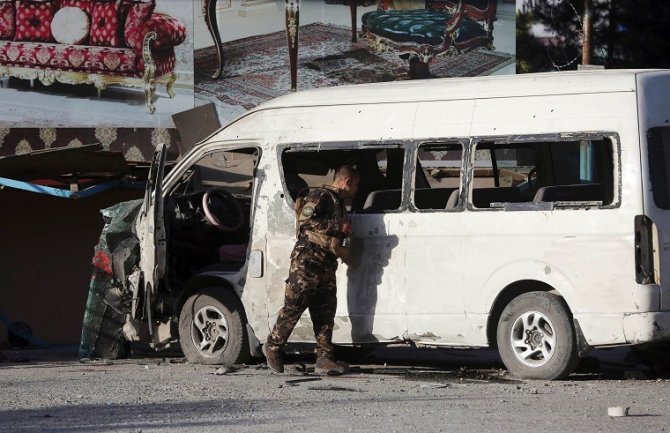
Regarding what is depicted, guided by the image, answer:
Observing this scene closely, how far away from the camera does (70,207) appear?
53.9ft

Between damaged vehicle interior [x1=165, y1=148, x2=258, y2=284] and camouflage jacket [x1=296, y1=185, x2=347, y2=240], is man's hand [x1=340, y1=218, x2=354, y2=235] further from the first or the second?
damaged vehicle interior [x1=165, y1=148, x2=258, y2=284]

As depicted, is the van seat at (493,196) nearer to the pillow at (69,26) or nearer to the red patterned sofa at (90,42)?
the red patterned sofa at (90,42)

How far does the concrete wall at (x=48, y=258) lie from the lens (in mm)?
15914

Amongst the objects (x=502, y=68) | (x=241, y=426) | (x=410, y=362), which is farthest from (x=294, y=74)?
(x=241, y=426)

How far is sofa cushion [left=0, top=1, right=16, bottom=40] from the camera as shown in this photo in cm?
1841

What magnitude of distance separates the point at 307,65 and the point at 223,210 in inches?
321

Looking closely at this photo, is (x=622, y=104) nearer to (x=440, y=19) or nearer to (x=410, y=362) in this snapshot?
(x=410, y=362)

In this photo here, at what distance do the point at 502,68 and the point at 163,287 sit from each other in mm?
9855

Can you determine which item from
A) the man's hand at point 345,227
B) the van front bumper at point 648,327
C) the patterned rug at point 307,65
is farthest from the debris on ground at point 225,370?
the patterned rug at point 307,65

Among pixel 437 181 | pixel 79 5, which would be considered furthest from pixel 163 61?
pixel 437 181

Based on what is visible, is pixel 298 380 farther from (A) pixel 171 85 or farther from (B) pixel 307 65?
(B) pixel 307 65

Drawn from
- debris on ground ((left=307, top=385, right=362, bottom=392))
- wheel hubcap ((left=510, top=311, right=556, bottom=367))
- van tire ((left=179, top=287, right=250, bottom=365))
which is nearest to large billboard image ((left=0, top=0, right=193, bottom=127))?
van tire ((left=179, top=287, right=250, bottom=365))

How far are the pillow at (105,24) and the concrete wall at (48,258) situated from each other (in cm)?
325

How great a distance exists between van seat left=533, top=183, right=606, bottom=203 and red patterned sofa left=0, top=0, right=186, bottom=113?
9799mm
